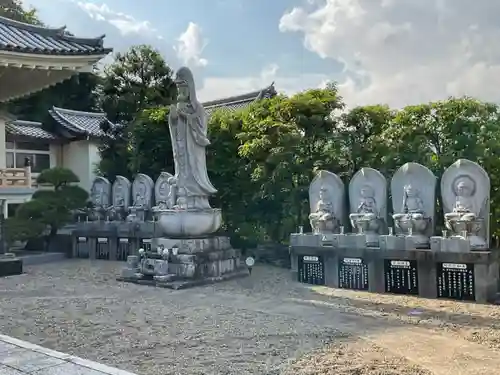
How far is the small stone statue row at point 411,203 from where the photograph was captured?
7.71 metres

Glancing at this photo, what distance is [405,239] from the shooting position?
808 cm

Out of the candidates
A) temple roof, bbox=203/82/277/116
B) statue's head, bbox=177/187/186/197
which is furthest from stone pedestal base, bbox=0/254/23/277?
temple roof, bbox=203/82/277/116

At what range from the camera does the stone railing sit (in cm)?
1148

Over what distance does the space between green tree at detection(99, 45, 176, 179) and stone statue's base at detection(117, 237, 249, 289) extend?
24.6 ft

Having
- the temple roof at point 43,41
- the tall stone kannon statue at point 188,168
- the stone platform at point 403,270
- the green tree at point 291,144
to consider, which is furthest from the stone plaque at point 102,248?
the stone platform at point 403,270

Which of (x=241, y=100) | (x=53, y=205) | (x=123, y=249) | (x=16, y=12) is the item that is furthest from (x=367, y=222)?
(x=16, y=12)

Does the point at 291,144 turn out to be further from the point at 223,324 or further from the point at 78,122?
the point at 78,122

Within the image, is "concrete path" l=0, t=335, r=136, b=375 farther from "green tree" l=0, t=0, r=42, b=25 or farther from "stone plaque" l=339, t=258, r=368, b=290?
"green tree" l=0, t=0, r=42, b=25

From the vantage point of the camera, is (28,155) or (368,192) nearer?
(368,192)

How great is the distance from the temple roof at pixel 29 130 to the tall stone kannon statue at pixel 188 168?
458 inches

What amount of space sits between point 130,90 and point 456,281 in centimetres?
1267

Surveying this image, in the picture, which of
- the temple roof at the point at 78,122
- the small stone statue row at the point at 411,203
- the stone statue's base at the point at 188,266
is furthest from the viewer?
the temple roof at the point at 78,122

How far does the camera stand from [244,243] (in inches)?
500

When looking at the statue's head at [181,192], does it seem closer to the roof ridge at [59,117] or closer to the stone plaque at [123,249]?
the stone plaque at [123,249]
